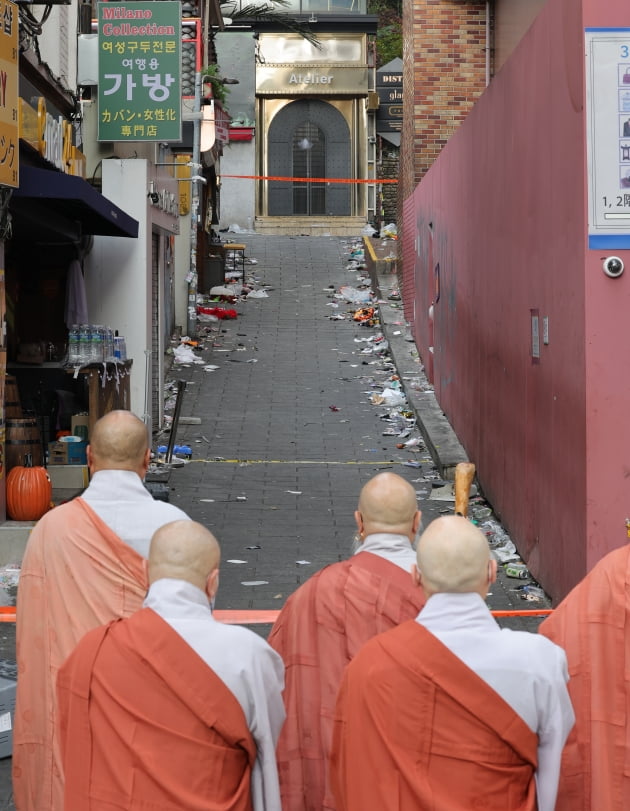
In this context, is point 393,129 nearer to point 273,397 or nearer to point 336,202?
point 336,202

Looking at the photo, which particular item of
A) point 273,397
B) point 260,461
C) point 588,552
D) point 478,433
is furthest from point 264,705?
point 273,397

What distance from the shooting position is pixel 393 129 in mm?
41125

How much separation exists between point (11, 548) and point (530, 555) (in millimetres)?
4037

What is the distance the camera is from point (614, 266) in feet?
25.6

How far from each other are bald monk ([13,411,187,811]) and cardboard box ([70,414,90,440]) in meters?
8.02

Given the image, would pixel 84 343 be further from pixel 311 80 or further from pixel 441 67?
pixel 311 80

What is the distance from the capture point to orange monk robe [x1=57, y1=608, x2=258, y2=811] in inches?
143

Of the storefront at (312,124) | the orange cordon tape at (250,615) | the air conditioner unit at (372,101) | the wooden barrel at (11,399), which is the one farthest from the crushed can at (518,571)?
the air conditioner unit at (372,101)

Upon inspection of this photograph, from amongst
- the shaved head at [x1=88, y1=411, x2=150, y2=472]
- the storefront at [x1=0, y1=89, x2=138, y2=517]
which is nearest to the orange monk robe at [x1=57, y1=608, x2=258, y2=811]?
the shaved head at [x1=88, y1=411, x2=150, y2=472]

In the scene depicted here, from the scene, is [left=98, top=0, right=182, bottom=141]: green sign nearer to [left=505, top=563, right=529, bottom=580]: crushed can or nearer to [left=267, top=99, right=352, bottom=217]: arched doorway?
[left=505, top=563, right=529, bottom=580]: crushed can

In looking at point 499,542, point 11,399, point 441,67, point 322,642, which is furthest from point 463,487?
point 441,67

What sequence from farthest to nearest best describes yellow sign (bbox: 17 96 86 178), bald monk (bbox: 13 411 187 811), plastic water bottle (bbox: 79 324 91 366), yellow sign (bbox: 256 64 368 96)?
yellow sign (bbox: 256 64 368 96)
plastic water bottle (bbox: 79 324 91 366)
yellow sign (bbox: 17 96 86 178)
bald monk (bbox: 13 411 187 811)

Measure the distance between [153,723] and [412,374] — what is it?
16.1 metres

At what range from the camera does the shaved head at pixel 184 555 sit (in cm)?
372
